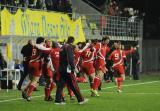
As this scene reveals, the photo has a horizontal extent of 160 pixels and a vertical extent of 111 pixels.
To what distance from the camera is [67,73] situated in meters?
21.1

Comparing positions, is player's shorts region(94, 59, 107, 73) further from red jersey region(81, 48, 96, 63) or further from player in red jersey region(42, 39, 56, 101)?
player in red jersey region(42, 39, 56, 101)

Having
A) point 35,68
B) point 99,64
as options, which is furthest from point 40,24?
point 35,68

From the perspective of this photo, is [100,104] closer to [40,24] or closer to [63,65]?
[63,65]

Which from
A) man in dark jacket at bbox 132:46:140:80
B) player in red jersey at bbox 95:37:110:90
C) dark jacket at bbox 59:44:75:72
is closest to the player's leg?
dark jacket at bbox 59:44:75:72

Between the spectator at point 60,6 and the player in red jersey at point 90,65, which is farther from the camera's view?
the spectator at point 60,6

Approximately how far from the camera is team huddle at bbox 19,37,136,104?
21.1m

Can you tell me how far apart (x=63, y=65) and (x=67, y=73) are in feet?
1.04

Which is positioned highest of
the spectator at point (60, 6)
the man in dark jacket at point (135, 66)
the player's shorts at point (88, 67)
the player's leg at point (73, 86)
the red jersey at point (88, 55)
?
the spectator at point (60, 6)

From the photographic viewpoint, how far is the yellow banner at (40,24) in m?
29.6

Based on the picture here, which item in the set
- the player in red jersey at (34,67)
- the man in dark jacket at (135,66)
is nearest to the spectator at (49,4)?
the man in dark jacket at (135,66)

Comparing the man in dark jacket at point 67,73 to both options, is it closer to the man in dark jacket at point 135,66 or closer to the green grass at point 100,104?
the green grass at point 100,104

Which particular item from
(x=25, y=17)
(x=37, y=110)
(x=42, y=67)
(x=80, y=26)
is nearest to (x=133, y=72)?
(x=80, y=26)

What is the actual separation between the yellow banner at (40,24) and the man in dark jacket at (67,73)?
8.17 metres

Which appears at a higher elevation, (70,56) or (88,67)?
(70,56)
